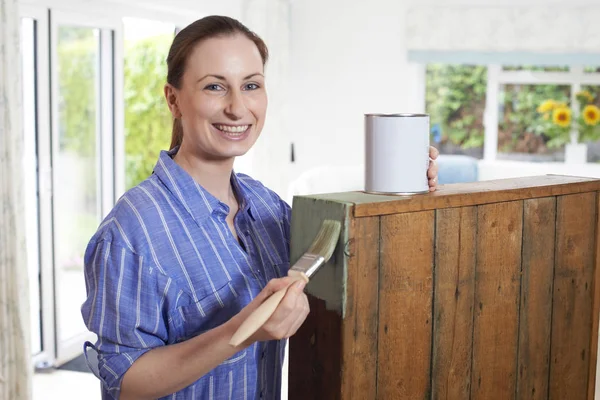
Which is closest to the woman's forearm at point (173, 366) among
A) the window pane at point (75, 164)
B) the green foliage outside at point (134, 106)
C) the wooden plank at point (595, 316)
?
the wooden plank at point (595, 316)

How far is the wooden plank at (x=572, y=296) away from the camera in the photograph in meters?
1.58

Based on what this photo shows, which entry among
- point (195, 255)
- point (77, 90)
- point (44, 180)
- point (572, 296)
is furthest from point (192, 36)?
point (77, 90)

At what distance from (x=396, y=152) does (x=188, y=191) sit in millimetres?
375

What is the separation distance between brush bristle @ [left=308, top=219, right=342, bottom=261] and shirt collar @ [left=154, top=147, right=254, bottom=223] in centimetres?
26

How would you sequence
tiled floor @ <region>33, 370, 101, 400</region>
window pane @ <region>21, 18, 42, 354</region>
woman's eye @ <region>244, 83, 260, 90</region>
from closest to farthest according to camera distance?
1. woman's eye @ <region>244, 83, 260, 90</region>
2. tiled floor @ <region>33, 370, 101, 400</region>
3. window pane @ <region>21, 18, 42, 354</region>

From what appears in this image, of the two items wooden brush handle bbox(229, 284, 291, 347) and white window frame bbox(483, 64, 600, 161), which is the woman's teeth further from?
white window frame bbox(483, 64, 600, 161)

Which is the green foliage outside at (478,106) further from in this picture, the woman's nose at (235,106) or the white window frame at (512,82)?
the woman's nose at (235,106)

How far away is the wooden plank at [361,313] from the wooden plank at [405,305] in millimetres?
17

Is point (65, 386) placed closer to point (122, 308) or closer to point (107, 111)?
point (107, 111)

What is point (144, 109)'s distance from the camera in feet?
19.9

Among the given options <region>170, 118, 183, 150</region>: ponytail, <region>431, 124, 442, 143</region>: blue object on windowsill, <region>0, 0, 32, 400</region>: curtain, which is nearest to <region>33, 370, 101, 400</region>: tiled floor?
<region>0, 0, 32, 400</region>: curtain

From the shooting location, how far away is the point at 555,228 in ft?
5.10

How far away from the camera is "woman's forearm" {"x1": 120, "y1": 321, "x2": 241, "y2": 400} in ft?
3.99

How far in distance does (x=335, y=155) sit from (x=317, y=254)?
5547 mm
